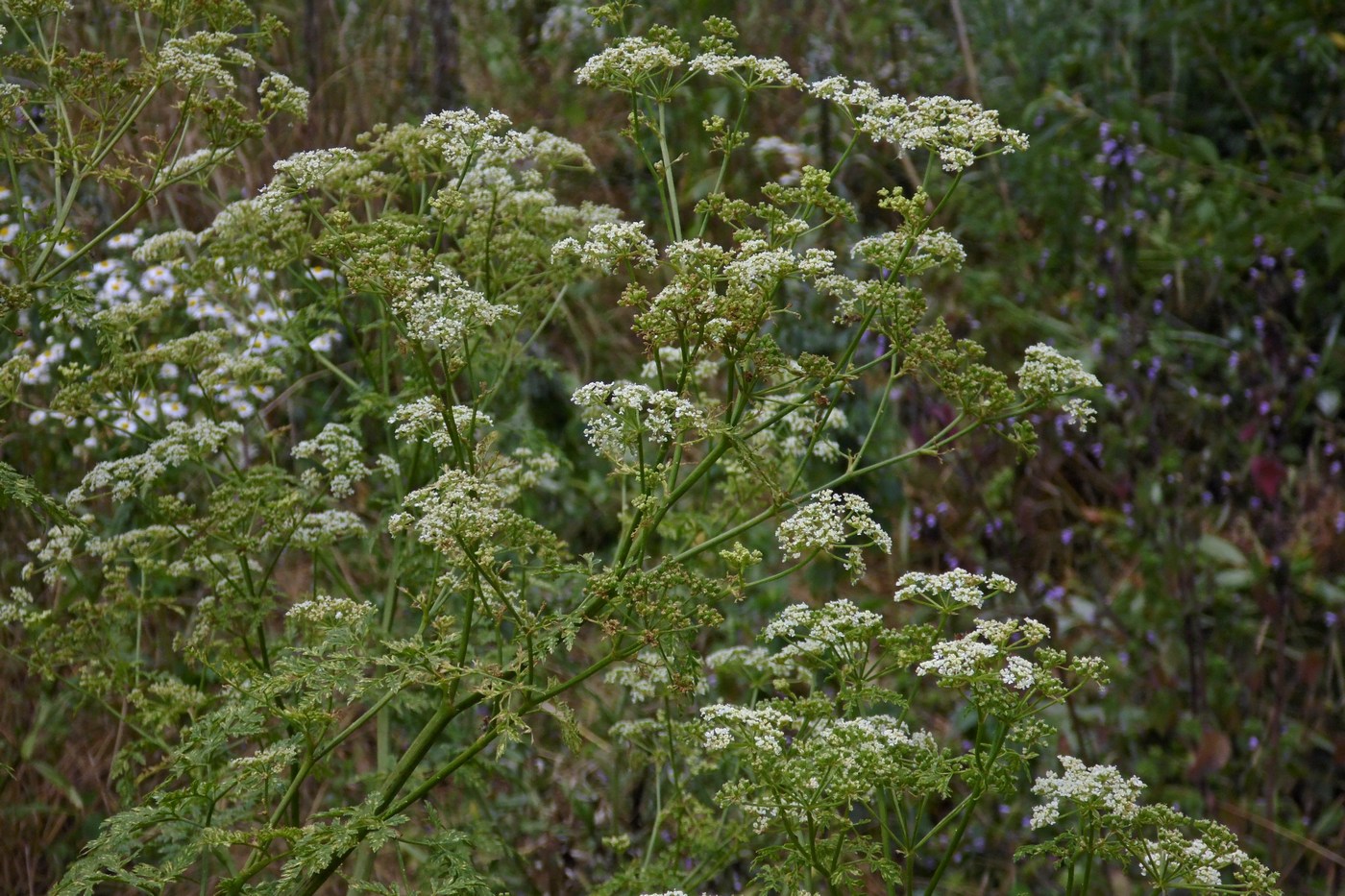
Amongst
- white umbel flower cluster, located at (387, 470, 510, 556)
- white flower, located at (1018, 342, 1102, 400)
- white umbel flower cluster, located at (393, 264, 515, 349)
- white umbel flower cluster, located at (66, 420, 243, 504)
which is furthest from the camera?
white umbel flower cluster, located at (66, 420, 243, 504)

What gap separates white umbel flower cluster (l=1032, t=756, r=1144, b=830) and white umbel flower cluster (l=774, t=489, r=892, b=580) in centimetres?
51

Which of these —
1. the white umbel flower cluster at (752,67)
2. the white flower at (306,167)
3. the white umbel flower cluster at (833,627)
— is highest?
the white umbel flower cluster at (752,67)

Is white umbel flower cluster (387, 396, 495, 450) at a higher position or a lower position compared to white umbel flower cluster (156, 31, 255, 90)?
lower

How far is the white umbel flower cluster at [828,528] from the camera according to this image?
2285 millimetres

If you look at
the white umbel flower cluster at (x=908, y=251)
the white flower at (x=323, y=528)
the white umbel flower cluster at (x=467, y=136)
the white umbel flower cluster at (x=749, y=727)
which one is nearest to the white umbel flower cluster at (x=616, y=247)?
the white umbel flower cluster at (x=467, y=136)

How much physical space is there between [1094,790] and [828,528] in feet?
2.14

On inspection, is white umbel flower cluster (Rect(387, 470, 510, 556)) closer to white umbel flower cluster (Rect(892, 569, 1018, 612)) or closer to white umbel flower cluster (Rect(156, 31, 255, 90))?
white umbel flower cluster (Rect(892, 569, 1018, 612))

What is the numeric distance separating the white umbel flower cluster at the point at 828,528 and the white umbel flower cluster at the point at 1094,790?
0.51 meters

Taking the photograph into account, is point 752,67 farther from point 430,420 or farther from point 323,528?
point 323,528

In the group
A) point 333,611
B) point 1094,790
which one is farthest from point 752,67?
point 1094,790

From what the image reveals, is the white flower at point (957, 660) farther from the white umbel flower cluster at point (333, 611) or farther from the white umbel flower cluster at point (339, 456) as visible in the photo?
the white umbel flower cluster at point (339, 456)

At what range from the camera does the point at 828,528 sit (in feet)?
7.49

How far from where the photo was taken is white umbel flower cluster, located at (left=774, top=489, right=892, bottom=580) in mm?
2285

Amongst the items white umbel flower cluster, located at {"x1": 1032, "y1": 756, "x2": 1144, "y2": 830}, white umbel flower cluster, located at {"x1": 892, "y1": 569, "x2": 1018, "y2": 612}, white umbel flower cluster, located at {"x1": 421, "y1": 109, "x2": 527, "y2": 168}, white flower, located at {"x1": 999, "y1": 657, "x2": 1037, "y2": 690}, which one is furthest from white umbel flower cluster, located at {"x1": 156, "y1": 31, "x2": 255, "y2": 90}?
white umbel flower cluster, located at {"x1": 1032, "y1": 756, "x2": 1144, "y2": 830}
